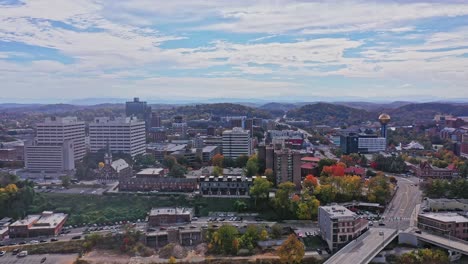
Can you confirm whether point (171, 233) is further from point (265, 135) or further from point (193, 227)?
point (265, 135)

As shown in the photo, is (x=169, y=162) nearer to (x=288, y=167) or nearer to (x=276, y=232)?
(x=288, y=167)

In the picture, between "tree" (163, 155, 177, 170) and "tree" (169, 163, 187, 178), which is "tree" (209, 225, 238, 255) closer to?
"tree" (169, 163, 187, 178)

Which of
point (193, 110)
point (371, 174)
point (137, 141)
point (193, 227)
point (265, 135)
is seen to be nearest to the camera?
point (193, 227)

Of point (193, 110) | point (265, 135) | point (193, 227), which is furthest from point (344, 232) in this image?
point (193, 110)

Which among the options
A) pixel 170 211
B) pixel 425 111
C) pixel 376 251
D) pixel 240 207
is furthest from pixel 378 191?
pixel 425 111

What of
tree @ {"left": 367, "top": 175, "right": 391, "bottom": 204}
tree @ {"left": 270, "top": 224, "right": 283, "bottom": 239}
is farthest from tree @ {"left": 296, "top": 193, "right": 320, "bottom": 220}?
tree @ {"left": 367, "top": 175, "right": 391, "bottom": 204}

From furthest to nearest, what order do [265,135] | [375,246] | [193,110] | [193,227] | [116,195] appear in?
[193,110], [265,135], [116,195], [193,227], [375,246]
